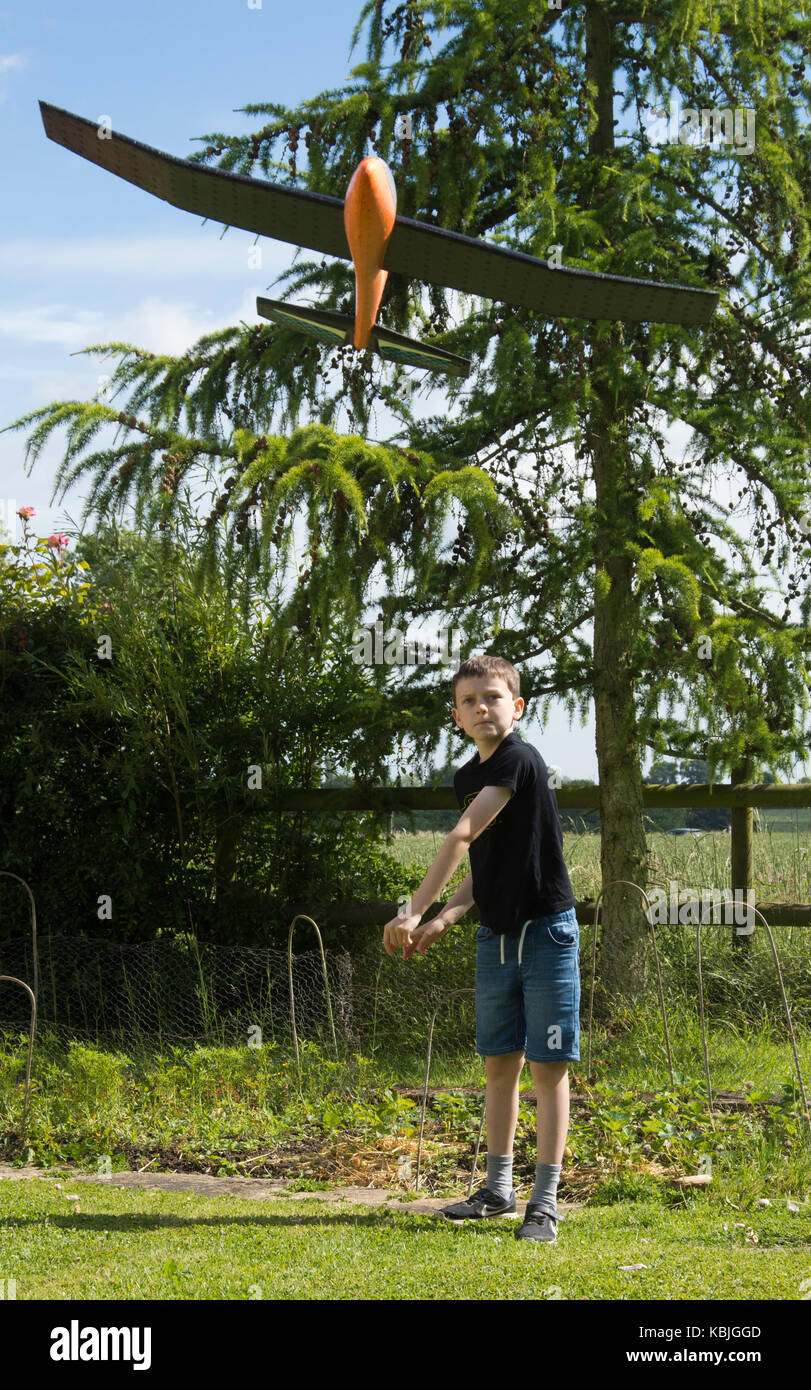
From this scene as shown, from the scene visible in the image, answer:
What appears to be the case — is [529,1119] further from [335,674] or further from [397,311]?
[397,311]

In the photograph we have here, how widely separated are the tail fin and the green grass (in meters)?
2.65

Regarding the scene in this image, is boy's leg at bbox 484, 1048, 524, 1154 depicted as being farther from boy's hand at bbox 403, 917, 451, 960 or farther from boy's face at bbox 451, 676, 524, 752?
boy's face at bbox 451, 676, 524, 752

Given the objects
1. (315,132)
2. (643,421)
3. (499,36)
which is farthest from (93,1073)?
(499,36)

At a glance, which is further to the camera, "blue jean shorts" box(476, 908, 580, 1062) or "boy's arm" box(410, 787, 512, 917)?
"blue jean shorts" box(476, 908, 580, 1062)

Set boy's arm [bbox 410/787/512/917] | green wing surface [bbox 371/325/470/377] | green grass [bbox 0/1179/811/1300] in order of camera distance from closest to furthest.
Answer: green grass [bbox 0/1179/811/1300] < boy's arm [bbox 410/787/512/917] < green wing surface [bbox 371/325/470/377]

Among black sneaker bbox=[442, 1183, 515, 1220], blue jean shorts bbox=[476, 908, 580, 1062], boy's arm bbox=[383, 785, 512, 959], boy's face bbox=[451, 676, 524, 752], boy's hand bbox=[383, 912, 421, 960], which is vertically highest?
boy's face bbox=[451, 676, 524, 752]

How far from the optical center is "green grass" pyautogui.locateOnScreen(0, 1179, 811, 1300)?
8.63ft

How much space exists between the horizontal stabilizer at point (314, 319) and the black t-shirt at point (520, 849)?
4.84 ft

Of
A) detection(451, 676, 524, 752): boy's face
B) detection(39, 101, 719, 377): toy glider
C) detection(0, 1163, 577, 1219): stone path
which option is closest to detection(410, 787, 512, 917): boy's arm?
detection(451, 676, 524, 752): boy's face

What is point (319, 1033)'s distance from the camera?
596 cm

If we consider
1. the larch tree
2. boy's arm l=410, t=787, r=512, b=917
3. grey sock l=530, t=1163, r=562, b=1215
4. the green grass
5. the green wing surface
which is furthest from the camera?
the larch tree

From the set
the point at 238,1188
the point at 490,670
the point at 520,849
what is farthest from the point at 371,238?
the point at 238,1188

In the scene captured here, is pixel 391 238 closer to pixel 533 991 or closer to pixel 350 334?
pixel 350 334

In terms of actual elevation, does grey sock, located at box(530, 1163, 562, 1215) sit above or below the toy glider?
below
